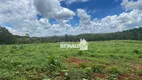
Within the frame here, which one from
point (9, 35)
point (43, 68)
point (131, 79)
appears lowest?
point (131, 79)

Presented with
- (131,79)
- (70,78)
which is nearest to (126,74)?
(131,79)

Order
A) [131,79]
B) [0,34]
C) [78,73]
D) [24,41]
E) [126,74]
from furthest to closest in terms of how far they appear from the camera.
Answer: [24,41] < [0,34] < [126,74] < [131,79] < [78,73]

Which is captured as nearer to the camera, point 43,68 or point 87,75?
point 87,75

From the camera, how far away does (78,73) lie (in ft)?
33.3

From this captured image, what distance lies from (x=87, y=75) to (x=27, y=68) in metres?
3.49

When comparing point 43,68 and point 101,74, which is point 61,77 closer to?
point 43,68

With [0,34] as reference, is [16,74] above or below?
below

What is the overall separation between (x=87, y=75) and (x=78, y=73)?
2.00ft

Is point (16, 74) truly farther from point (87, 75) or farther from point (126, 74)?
point (126, 74)

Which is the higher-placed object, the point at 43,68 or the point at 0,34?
the point at 0,34

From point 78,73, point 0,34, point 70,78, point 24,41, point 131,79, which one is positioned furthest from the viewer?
point 24,41

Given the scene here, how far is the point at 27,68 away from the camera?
37.1 feet

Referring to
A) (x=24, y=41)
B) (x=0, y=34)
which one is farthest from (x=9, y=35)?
(x=24, y=41)

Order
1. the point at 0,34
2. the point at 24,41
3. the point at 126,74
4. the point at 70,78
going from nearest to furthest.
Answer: the point at 70,78 < the point at 126,74 < the point at 0,34 < the point at 24,41
